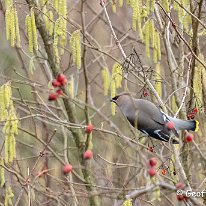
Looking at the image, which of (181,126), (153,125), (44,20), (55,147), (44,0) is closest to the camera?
(181,126)

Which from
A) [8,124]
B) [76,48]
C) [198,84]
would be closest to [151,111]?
[198,84]

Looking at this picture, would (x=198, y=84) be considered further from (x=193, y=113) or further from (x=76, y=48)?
(x=76, y=48)

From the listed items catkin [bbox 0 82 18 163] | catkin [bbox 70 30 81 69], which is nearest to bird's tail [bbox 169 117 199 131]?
catkin [bbox 70 30 81 69]

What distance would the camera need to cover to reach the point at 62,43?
16.9ft

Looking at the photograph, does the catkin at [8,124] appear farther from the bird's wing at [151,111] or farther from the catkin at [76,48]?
the bird's wing at [151,111]

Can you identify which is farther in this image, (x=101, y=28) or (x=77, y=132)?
(x=101, y=28)

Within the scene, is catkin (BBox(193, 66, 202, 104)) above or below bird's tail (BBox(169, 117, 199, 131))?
above

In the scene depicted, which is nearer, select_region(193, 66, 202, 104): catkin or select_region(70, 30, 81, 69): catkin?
select_region(193, 66, 202, 104): catkin

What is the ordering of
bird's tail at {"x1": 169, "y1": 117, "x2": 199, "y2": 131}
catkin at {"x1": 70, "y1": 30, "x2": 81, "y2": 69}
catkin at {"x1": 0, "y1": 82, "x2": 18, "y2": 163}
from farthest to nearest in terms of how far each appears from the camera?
catkin at {"x1": 70, "y1": 30, "x2": 81, "y2": 69}
catkin at {"x1": 0, "y1": 82, "x2": 18, "y2": 163}
bird's tail at {"x1": 169, "y1": 117, "x2": 199, "y2": 131}

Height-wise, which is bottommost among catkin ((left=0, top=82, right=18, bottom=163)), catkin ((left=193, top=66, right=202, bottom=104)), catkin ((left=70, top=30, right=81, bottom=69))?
catkin ((left=0, top=82, right=18, bottom=163))

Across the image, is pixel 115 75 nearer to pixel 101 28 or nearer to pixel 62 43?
pixel 62 43

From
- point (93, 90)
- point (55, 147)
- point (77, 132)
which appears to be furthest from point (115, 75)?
point (93, 90)

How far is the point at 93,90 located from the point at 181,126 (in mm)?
5093

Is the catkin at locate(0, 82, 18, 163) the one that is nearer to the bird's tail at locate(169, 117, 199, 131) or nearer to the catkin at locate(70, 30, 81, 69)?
the catkin at locate(70, 30, 81, 69)
